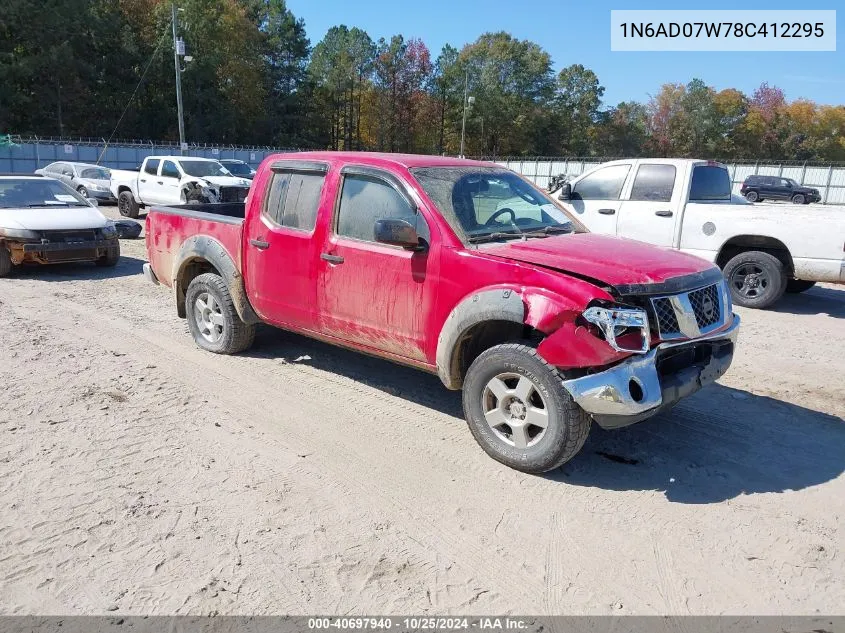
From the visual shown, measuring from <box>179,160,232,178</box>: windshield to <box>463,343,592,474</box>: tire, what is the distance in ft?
52.8

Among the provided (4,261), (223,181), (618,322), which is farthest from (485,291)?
(223,181)

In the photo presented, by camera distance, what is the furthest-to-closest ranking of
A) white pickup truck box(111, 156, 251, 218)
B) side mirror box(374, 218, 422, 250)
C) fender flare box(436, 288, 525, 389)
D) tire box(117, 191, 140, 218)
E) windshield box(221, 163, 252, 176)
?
1. windshield box(221, 163, 252, 176)
2. tire box(117, 191, 140, 218)
3. white pickup truck box(111, 156, 251, 218)
4. side mirror box(374, 218, 422, 250)
5. fender flare box(436, 288, 525, 389)

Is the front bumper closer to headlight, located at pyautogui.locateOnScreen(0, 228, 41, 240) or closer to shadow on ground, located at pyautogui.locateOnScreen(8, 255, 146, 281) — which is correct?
shadow on ground, located at pyautogui.locateOnScreen(8, 255, 146, 281)

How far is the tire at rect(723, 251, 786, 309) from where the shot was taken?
→ 8.46 meters

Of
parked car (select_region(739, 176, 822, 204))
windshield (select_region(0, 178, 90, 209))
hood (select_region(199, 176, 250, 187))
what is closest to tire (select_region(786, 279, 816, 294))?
Result: windshield (select_region(0, 178, 90, 209))

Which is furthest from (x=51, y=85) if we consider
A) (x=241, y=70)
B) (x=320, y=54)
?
(x=320, y=54)

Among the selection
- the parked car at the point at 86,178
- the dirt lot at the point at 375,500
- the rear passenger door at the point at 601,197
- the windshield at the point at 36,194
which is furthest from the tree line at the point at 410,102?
the dirt lot at the point at 375,500

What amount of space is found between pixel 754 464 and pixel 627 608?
1.88 m

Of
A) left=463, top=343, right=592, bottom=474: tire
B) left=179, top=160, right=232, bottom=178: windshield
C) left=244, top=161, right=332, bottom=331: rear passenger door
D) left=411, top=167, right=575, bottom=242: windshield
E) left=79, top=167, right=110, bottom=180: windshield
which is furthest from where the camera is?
left=79, top=167, right=110, bottom=180: windshield

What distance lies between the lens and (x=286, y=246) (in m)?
5.15

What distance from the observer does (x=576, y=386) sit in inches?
139

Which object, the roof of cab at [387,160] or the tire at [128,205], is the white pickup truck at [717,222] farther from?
the tire at [128,205]

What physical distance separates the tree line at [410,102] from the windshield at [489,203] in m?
64.2

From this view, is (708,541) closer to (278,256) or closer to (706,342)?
(706,342)
